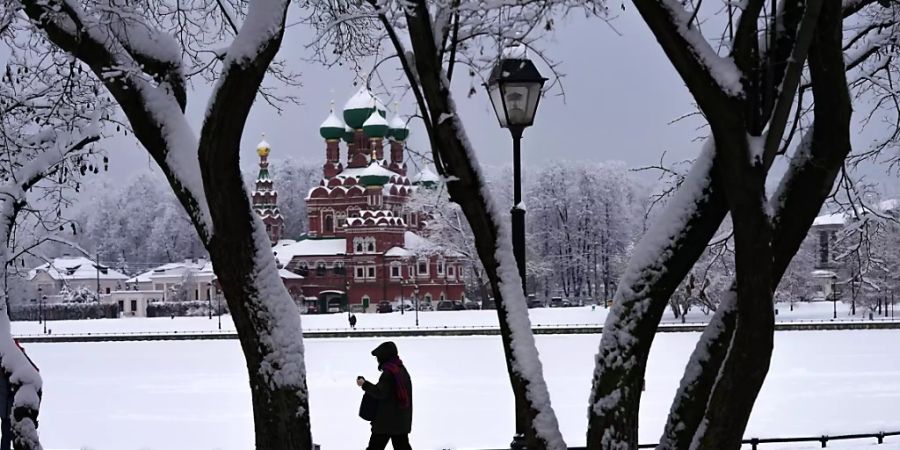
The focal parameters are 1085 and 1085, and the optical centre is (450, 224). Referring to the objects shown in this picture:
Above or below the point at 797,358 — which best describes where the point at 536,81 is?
above

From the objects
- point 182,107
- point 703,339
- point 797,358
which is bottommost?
point 797,358

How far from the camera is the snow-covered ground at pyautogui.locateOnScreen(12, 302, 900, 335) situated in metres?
58.0

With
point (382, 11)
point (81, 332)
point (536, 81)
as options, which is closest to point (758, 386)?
point (382, 11)

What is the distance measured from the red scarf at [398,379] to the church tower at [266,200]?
7549 centimetres

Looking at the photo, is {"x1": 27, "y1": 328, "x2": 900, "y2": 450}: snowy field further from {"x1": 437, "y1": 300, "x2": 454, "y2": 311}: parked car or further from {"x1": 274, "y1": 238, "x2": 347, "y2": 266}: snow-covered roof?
{"x1": 274, "y1": 238, "x2": 347, "y2": 266}: snow-covered roof

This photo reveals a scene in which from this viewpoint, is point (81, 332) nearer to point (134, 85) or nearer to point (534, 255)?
point (534, 255)

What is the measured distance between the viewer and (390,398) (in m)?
9.08

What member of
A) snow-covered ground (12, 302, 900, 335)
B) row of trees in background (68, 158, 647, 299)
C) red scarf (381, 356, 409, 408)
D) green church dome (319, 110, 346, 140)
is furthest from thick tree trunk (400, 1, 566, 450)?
green church dome (319, 110, 346, 140)

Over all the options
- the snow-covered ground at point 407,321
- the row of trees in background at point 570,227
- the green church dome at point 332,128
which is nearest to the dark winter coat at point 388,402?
the snow-covered ground at point 407,321

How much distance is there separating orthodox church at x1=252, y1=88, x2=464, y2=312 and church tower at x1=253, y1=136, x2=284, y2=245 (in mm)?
3411

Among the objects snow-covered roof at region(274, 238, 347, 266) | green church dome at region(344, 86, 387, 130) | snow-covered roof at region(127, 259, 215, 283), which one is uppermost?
green church dome at region(344, 86, 387, 130)

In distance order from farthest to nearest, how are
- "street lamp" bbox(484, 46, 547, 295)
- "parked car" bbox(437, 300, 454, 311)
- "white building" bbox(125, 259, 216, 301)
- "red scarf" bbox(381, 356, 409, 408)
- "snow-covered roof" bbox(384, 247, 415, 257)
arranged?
"white building" bbox(125, 259, 216, 301)
"snow-covered roof" bbox(384, 247, 415, 257)
"parked car" bbox(437, 300, 454, 311)
"red scarf" bbox(381, 356, 409, 408)
"street lamp" bbox(484, 46, 547, 295)

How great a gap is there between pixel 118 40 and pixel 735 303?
3.73 meters

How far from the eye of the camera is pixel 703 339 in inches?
223
